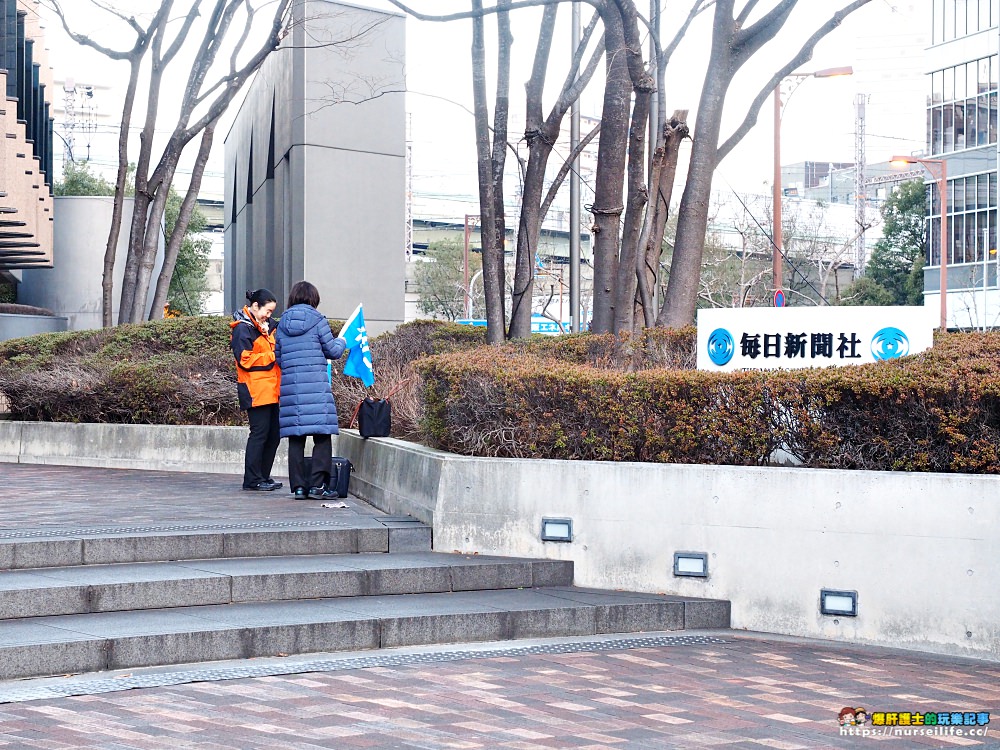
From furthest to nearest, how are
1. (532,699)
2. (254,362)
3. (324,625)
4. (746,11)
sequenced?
(746,11)
(254,362)
(324,625)
(532,699)

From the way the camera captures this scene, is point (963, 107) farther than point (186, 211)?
Yes

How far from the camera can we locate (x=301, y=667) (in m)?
6.18

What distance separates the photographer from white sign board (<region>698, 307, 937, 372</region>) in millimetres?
8492

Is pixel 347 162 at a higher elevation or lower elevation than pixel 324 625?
higher

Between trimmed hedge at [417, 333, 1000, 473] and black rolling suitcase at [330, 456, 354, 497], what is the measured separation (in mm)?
1217

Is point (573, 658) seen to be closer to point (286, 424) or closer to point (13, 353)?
point (286, 424)

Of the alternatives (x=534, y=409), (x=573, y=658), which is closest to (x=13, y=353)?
(x=534, y=409)

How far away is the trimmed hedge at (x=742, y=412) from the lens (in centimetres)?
730

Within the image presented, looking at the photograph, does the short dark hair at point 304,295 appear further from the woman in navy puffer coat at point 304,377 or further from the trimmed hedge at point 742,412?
the trimmed hedge at point 742,412

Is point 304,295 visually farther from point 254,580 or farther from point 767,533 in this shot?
point 767,533

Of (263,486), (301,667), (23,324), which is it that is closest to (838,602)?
(301,667)

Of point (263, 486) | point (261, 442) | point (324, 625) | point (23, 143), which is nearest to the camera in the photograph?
point (324, 625)

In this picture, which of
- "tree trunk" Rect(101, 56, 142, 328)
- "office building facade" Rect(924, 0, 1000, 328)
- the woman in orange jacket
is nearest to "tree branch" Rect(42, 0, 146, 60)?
"tree trunk" Rect(101, 56, 142, 328)

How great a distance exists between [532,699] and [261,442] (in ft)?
17.6
